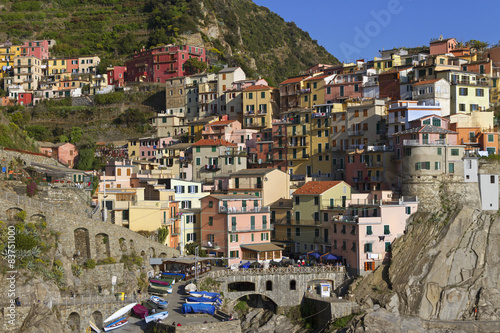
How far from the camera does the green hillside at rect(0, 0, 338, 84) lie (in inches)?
4771

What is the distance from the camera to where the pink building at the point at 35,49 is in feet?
392

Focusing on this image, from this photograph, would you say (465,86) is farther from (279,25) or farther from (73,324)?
(279,25)

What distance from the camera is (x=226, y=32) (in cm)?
12794

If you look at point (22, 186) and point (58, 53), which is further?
point (58, 53)

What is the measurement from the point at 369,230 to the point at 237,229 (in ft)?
37.4

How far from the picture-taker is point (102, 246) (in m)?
53.5

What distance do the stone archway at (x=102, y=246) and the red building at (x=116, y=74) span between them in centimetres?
6023

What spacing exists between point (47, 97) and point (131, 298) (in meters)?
63.9

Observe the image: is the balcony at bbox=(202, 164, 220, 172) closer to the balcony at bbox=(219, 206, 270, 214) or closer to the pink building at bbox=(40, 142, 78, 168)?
the balcony at bbox=(219, 206, 270, 214)

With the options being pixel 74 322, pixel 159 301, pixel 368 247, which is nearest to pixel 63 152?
pixel 159 301

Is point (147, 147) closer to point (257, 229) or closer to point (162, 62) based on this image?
point (162, 62)

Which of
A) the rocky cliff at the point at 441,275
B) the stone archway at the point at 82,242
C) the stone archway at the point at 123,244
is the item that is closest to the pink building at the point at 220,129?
the rocky cliff at the point at 441,275

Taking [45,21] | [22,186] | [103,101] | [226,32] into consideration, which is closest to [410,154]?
[22,186]

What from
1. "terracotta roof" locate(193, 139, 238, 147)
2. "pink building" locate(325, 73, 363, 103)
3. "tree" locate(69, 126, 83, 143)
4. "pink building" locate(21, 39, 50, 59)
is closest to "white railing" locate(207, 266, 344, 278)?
"terracotta roof" locate(193, 139, 238, 147)
